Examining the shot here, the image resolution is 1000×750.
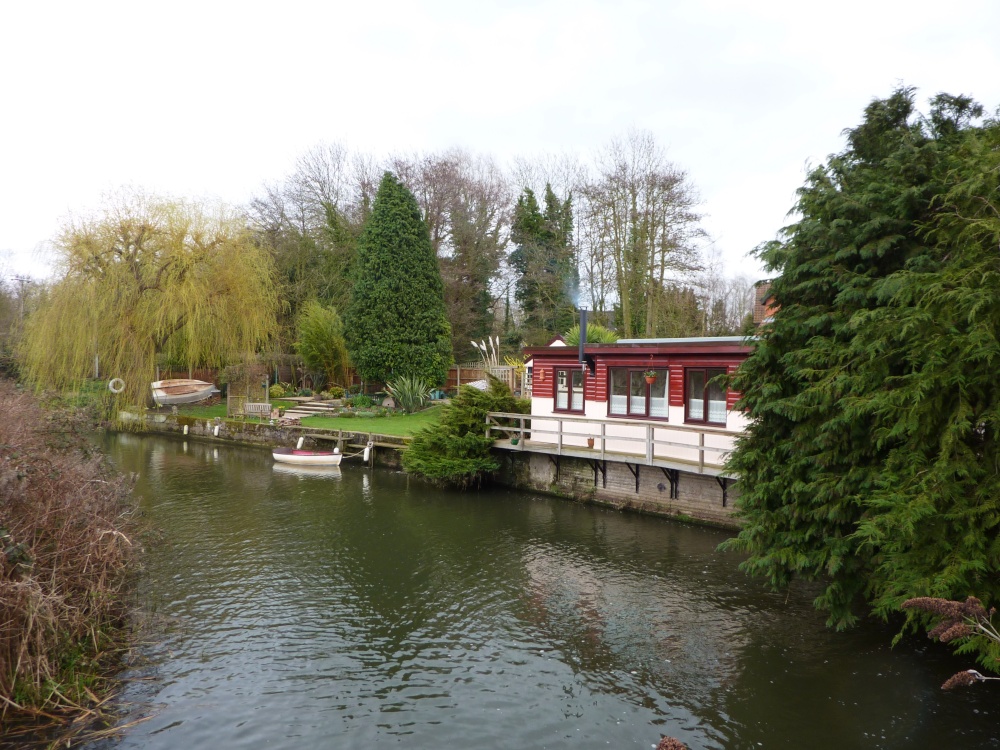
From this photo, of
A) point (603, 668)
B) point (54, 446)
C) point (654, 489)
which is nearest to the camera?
point (603, 668)

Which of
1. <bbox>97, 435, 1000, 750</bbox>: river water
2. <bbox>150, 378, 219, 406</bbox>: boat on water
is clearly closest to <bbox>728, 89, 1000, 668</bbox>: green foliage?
<bbox>97, 435, 1000, 750</bbox>: river water

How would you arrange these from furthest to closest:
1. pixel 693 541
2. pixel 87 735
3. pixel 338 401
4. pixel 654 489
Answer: pixel 338 401
pixel 654 489
pixel 693 541
pixel 87 735

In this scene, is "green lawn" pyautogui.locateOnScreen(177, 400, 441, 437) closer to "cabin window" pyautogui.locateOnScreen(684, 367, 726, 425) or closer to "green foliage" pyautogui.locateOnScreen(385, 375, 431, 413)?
"green foliage" pyautogui.locateOnScreen(385, 375, 431, 413)

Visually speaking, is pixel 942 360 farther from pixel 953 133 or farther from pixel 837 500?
pixel 953 133

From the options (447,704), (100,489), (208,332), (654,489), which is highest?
(208,332)

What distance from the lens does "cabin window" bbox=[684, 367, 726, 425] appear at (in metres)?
14.5

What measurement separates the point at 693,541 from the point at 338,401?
1983 centimetres

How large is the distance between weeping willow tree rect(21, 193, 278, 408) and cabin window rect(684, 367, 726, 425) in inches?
705

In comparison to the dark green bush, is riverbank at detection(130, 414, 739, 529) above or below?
below

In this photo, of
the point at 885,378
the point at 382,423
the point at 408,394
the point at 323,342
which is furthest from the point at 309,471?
the point at 885,378

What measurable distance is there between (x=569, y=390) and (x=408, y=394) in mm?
12244

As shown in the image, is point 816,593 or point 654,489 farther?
point 654,489

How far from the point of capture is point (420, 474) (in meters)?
18.9

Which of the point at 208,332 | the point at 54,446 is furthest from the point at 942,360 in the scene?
the point at 208,332
